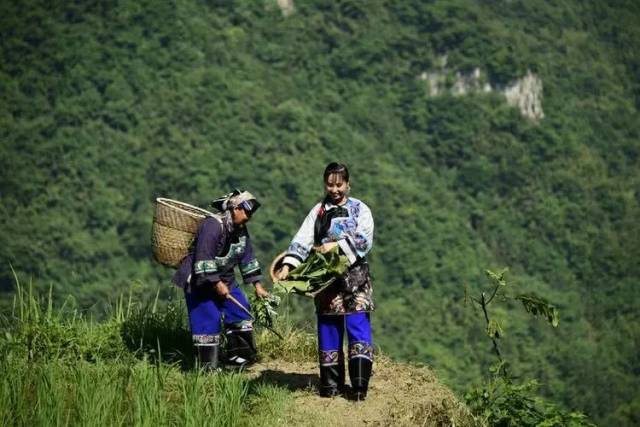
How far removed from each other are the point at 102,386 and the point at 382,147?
86351 mm

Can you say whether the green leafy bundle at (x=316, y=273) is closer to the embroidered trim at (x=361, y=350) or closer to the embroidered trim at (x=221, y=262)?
the embroidered trim at (x=361, y=350)

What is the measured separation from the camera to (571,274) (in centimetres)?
7788

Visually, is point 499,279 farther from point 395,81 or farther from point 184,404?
point 395,81

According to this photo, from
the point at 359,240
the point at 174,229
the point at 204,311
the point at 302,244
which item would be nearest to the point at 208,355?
the point at 204,311

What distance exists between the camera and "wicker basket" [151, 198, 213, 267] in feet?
20.5

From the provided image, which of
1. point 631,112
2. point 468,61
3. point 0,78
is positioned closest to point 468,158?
point 468,61

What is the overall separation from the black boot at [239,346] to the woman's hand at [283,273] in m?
0.90

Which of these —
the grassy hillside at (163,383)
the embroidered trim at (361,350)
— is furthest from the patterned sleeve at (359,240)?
the grassy hillside at (163,383)

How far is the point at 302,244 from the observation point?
228 inches

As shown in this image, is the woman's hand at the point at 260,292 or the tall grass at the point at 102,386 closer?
the tall grass at the point at 102,386

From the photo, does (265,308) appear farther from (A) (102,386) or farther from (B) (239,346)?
(A) (102,386)

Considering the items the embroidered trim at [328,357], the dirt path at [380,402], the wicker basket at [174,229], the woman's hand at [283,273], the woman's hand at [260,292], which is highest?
the wicker basket at [174,229]

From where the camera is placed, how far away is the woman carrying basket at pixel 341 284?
5.68 m

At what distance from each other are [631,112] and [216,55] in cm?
3967
